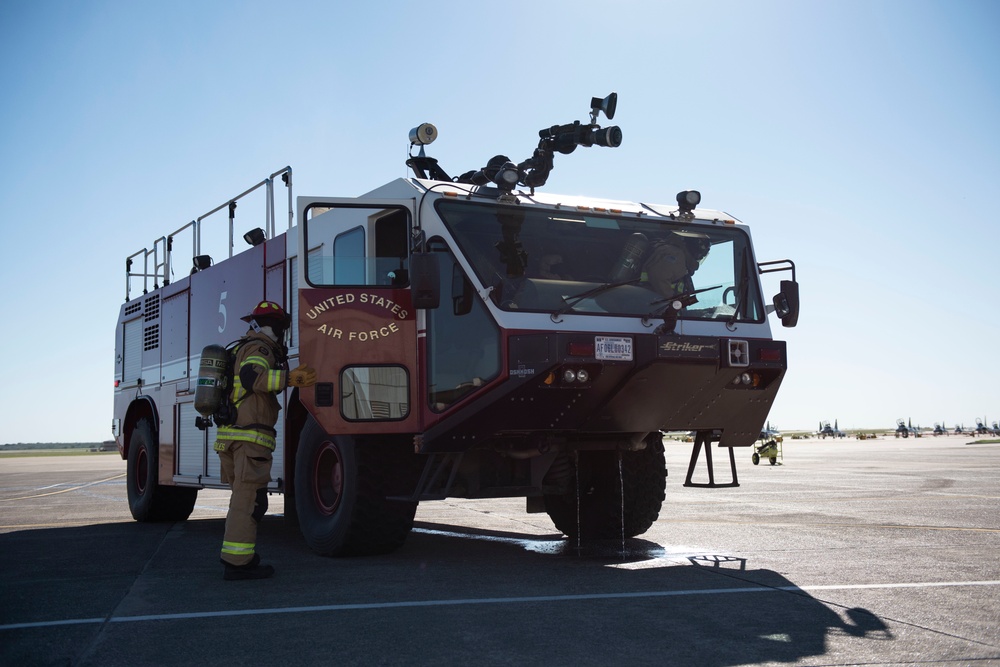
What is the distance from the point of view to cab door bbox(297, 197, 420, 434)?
25.7ft

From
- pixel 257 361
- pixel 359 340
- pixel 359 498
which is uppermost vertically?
pixel 359 340

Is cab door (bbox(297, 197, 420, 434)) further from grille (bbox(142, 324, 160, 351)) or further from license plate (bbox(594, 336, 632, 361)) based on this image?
grille (bbox(142, 324, 160, 351))

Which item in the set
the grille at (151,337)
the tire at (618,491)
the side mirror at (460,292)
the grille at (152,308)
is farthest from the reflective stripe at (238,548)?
the grille at (152,308)

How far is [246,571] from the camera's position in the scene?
7238mm

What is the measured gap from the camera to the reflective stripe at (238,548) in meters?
7.22

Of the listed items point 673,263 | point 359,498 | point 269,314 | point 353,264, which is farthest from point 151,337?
point 673,263

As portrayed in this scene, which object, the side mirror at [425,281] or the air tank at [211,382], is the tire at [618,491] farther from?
the air tank at [211,382]

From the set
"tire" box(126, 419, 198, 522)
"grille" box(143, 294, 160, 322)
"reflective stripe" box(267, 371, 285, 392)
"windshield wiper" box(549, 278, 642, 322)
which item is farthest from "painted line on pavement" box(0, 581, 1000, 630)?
"grille" box(143, 294, 160, 322)

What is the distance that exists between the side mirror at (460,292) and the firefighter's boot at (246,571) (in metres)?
2.32

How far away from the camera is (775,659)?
4.58 metres

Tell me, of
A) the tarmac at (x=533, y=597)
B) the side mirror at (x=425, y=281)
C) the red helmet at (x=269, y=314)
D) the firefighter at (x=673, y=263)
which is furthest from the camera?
the firefighter at (x=673, y=263)

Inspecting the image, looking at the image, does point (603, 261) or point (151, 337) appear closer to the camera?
point (603, 261)

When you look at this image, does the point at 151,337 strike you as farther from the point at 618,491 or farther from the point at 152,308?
the point at 618,491

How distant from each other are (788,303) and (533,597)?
3.54 m
